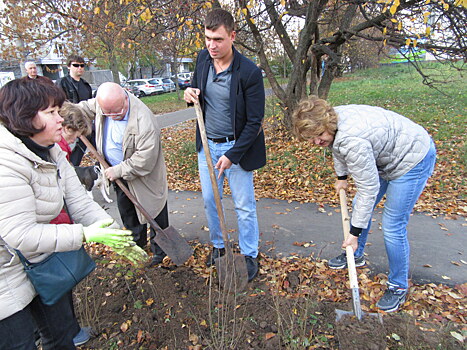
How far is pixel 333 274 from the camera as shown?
310 centimetres

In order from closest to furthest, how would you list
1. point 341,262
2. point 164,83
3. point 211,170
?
point 211,170, point 341,262, point 164,83

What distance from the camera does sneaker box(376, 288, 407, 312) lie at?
260 centimetres

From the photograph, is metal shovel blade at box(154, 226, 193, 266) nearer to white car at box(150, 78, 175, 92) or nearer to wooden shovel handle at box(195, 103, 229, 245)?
wooden shovel handle at box(195, 103, 229, 245)

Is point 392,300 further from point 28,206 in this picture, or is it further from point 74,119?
point 74,119

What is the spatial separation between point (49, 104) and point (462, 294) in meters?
3.29

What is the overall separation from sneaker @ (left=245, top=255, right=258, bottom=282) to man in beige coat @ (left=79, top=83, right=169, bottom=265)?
38.5 inches

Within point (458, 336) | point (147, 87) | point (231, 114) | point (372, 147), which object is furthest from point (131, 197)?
→ point (147, 87)

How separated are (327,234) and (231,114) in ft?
6.47

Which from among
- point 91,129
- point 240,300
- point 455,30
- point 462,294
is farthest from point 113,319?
point 455,30

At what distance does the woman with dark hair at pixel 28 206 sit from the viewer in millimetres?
1490

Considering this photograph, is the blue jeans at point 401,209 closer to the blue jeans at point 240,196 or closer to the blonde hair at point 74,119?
the blue jeans at point 240,196

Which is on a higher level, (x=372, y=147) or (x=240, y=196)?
(x=372, y=147)

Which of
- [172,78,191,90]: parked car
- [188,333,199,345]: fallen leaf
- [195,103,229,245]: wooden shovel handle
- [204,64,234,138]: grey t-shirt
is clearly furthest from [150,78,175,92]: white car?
[188,333,199,345]: fallen leaf

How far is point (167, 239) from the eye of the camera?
9.78ft
